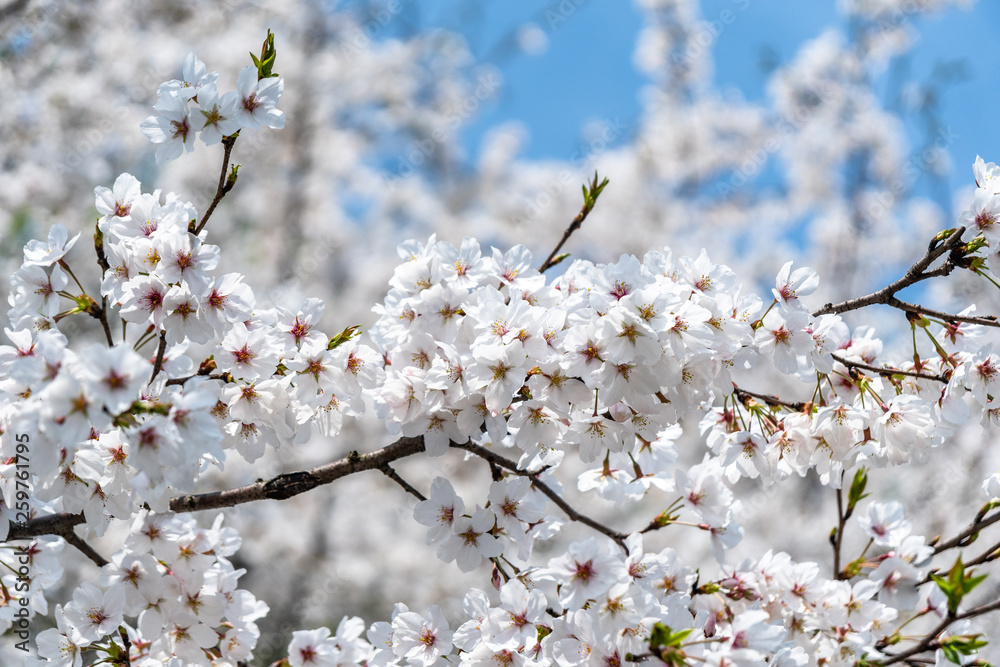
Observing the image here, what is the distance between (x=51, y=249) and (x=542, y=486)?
4.10 feet

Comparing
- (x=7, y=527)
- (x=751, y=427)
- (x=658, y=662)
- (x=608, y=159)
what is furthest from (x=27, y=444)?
(x=608, y=159)

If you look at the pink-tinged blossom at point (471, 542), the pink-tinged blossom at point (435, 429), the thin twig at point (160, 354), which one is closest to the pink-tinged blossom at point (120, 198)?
the thin twig at point (160, 354)

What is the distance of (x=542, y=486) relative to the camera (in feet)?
5.88

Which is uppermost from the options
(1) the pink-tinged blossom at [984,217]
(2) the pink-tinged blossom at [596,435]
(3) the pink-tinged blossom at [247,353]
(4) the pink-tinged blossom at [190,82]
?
(4) the pink-tinged blossom at [190,82]

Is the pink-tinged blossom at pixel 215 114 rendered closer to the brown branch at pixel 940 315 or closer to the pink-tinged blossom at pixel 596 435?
the pink-tinged blossom at pixel 596 435

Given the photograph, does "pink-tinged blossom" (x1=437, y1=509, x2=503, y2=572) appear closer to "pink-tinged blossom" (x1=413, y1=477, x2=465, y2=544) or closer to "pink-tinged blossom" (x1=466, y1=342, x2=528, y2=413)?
"pink-tinged blossom" (x1=413, y1=477, x2=465, y2=544)

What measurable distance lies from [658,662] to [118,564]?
121cm

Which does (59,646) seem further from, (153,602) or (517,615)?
(517,615)

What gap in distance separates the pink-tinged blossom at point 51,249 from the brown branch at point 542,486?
96 cm

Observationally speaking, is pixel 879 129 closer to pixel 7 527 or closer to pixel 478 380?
pixel 478 380

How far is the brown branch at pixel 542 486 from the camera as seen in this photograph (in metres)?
1.72

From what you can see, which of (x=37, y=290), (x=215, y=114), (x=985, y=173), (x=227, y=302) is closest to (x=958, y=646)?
(x=985, y=173)

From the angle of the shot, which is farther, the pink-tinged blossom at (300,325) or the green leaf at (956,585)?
the pink-tinged blossom at (300,325)

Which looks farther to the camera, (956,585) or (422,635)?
(422,635)
